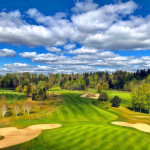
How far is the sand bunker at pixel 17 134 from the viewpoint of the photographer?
3167 centimetres

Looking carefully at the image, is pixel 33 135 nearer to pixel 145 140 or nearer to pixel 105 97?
pixel 145 140

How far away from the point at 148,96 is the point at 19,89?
130 metres

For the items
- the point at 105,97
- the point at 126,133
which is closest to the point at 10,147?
the point at 126,133

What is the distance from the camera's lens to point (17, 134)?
121 feet

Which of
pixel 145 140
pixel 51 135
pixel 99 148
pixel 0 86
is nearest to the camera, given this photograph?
Answer: pixel 99 148

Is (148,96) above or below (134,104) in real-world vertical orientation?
above

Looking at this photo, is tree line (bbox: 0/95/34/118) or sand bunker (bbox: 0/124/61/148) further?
tree line (bbox: 0/95/34/118)

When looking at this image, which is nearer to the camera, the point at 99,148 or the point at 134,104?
the point at 99,148

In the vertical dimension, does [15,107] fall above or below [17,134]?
above

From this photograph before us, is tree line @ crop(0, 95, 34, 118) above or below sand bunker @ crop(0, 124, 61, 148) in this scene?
above

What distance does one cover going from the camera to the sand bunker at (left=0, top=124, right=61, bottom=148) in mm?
31672

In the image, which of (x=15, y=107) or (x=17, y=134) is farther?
(x=15, y=107)

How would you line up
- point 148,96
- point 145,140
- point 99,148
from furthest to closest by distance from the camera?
point 148,96 → point 145,140 → point 99,148

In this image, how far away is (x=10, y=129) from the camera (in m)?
41.2
